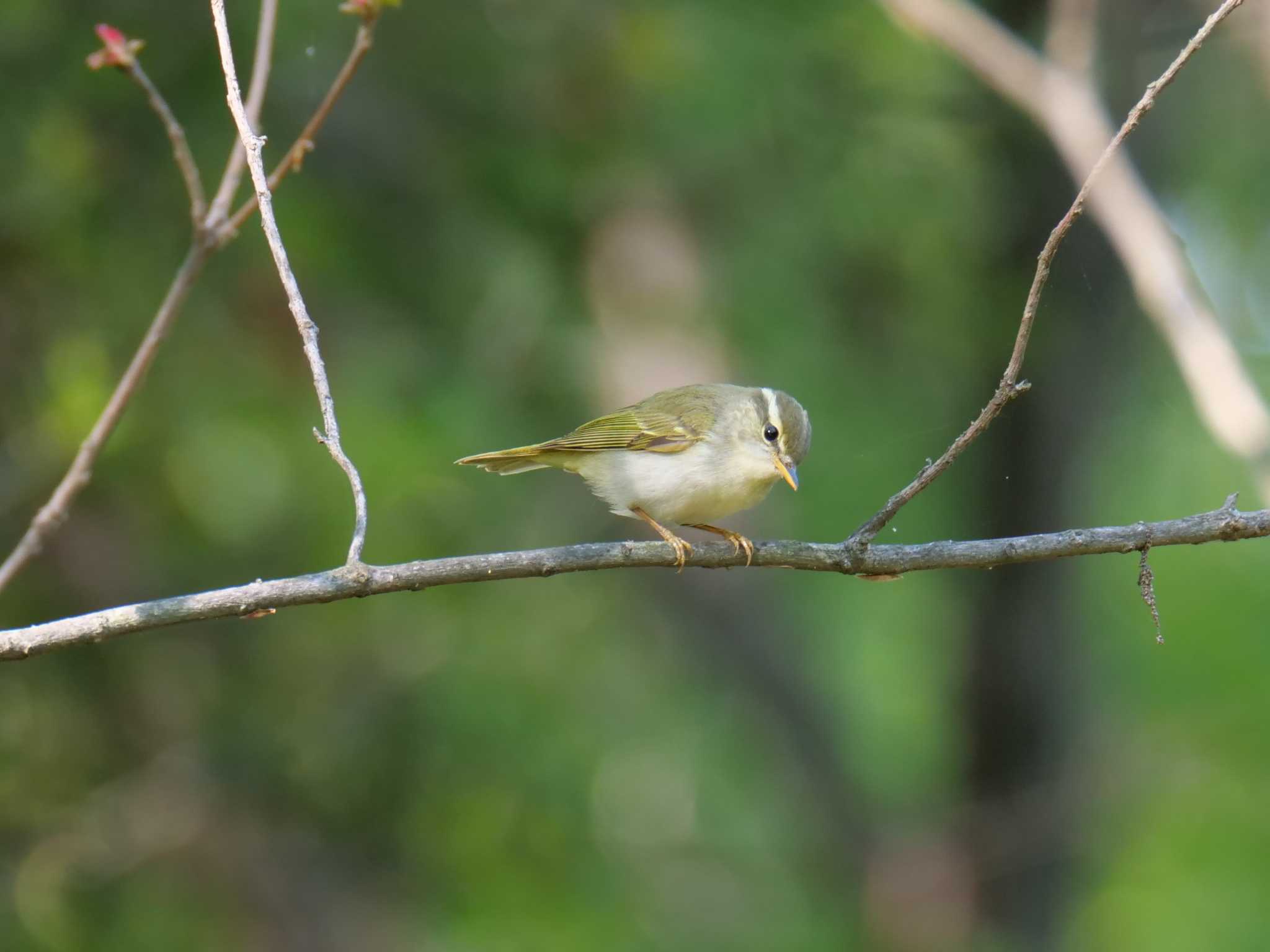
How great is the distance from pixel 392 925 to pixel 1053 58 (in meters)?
5.56

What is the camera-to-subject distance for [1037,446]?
8.07 metres

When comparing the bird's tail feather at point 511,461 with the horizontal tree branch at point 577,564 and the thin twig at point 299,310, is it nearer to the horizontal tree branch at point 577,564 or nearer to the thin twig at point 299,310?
the horizontal tree branch at point 577,564

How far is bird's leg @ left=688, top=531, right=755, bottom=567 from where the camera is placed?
9.73 ft

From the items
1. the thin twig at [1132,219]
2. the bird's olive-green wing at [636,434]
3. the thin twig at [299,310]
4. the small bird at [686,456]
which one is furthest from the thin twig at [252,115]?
the thin twig at [1132,219]

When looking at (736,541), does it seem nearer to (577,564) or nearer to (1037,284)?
(577,564)

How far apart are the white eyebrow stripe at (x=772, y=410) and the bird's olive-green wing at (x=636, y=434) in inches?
9.8

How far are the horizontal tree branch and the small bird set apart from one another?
122cm

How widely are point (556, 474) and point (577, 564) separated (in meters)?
5.02

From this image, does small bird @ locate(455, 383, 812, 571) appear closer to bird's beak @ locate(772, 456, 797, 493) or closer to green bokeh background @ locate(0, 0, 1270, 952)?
bird's beak @ locate(772, 456, 797, 493)

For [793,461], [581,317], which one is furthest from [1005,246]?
[793,461]

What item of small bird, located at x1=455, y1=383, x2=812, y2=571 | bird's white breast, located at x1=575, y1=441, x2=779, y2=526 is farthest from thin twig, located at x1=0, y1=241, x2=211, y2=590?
bird's white breast, located at x1=575, y1=441, x2=779, y2=526

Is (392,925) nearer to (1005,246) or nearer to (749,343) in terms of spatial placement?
(749,343)

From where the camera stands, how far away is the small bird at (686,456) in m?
4.27

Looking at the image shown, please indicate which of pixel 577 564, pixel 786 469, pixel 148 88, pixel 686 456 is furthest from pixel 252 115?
pixel 786 469
